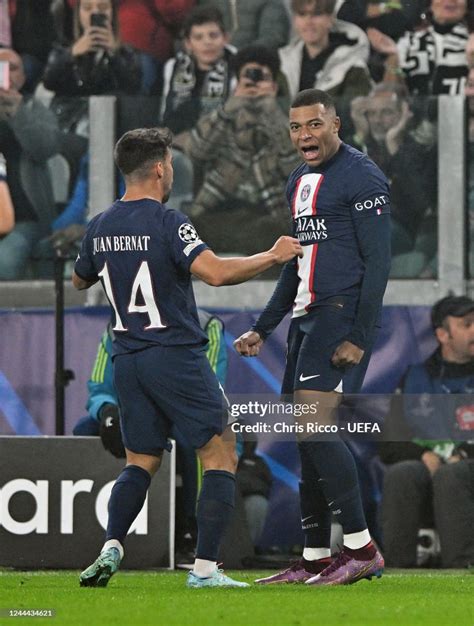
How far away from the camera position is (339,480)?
595 centimetres

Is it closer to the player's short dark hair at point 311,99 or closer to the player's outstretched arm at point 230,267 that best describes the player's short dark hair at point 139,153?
the player's outstretched arm at point 230,267

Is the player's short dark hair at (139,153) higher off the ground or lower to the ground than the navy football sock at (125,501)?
higher

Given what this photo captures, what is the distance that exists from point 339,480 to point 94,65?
4.40 meters

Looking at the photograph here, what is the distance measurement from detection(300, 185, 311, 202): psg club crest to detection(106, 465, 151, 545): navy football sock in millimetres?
1350

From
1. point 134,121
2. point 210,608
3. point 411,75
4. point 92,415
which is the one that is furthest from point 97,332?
point 210,608

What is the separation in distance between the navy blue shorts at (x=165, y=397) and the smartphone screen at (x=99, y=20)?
4.26 meters

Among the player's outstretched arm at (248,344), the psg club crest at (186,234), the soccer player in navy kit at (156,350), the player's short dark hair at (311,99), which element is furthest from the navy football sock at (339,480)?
the player's short dark hair at (311,99)

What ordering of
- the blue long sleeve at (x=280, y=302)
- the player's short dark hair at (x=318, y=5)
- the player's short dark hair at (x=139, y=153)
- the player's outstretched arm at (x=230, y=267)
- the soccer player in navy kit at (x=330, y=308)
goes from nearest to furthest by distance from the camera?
the player's outstretched arm at (x=230, y=267), the player's short dark hair at (x=139, y=153), the soccer player in navy kit at (x=330, y=308), the blue long sleeve at (x=280, y=302), the player's short dark hair at (x=318, y=5)

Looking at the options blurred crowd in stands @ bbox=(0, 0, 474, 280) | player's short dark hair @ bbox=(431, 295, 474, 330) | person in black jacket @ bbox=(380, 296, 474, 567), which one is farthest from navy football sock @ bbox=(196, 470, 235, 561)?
blurred crowd in stands @ bbox=(0, 0, 474, 280)

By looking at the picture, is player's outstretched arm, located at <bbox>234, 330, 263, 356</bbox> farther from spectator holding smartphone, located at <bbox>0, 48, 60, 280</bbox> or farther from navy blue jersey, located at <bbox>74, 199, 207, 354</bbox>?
spectator holding smartphone, located at <bbox>0, 48, 60, 280</bbox>

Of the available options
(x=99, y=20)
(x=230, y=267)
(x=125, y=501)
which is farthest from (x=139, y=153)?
(x=99, y=20)

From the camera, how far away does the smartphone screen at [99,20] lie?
964 centimetres

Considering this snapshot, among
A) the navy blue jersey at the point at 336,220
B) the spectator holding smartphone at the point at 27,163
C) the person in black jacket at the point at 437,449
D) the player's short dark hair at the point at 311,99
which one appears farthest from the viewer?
the spectator holding smartphone at the point at 27,163

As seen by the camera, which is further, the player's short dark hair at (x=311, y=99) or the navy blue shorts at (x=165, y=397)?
the player's short dark hair at (x=311, y=99)
